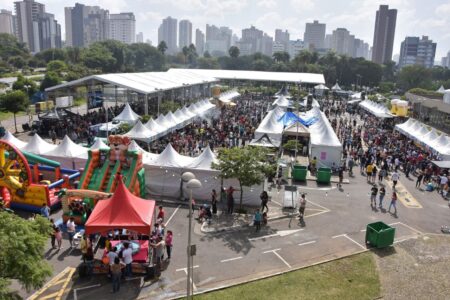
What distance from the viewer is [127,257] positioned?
11.9 meters

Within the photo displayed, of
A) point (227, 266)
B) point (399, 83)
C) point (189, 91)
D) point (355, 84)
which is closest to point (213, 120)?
point (189, 91)

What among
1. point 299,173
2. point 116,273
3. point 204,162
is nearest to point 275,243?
point 204,162

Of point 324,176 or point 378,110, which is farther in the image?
point 378,110

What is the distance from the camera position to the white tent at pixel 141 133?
2647 cm

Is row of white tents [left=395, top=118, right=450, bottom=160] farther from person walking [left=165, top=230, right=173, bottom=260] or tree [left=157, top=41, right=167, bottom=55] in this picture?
tree [left=157, top=41, right=167, bottom=55]

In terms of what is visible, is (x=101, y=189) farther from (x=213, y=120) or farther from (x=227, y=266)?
(x=213, y=120)

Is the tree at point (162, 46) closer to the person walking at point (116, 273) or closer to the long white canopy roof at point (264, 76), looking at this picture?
the long white canopy roof at point (264, 76)

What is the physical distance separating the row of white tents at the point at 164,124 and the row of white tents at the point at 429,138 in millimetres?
18431

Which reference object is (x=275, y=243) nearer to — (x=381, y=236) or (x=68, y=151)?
(x=381, y=236)

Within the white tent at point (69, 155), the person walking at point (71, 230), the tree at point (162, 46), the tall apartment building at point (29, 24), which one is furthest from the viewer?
the tall apartment building at point (29, 24)

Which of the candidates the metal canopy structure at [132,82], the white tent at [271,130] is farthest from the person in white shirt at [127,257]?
the metal canopy structure at [132,82]

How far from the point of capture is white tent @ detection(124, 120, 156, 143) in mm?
26469

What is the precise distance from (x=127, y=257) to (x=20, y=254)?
493 centimetres

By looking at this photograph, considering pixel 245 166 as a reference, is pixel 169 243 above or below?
below
